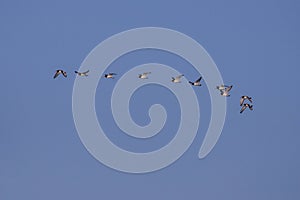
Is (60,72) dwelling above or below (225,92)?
below

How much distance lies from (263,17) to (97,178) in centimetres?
114

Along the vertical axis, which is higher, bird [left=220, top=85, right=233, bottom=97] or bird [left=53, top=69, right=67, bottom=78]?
bird [left=220, top=85, right=233, bottom=97]

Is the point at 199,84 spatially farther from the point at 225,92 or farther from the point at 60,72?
the point at 60,72

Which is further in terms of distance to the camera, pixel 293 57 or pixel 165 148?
pixel 293 57

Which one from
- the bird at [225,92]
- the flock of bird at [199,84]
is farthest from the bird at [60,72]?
the bird at [225,92]

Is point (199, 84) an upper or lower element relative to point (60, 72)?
upper

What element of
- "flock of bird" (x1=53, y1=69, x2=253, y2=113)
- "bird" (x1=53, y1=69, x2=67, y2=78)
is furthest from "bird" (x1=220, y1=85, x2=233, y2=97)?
"bird" (x1=53, y1=69, x2=67, y2=78)

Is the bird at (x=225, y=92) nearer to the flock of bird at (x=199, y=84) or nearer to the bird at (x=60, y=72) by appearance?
the flock of bird at (x=199, y=84)

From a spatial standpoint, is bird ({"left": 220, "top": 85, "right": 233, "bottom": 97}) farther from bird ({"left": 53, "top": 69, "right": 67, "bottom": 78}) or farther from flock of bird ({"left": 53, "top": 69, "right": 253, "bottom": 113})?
bird ({"left": 53, "top": 69, "right": 67, "bottom": 78})

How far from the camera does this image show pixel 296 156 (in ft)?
7.39

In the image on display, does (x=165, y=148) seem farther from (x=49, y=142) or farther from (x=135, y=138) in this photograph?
(x=49, y=142)

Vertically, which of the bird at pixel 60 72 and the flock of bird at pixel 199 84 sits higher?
the flock of bird at pixel 199 84

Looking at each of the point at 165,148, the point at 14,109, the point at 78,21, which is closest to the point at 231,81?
the point at 165,148

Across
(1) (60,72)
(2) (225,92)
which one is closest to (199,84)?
(2) (225,92)
